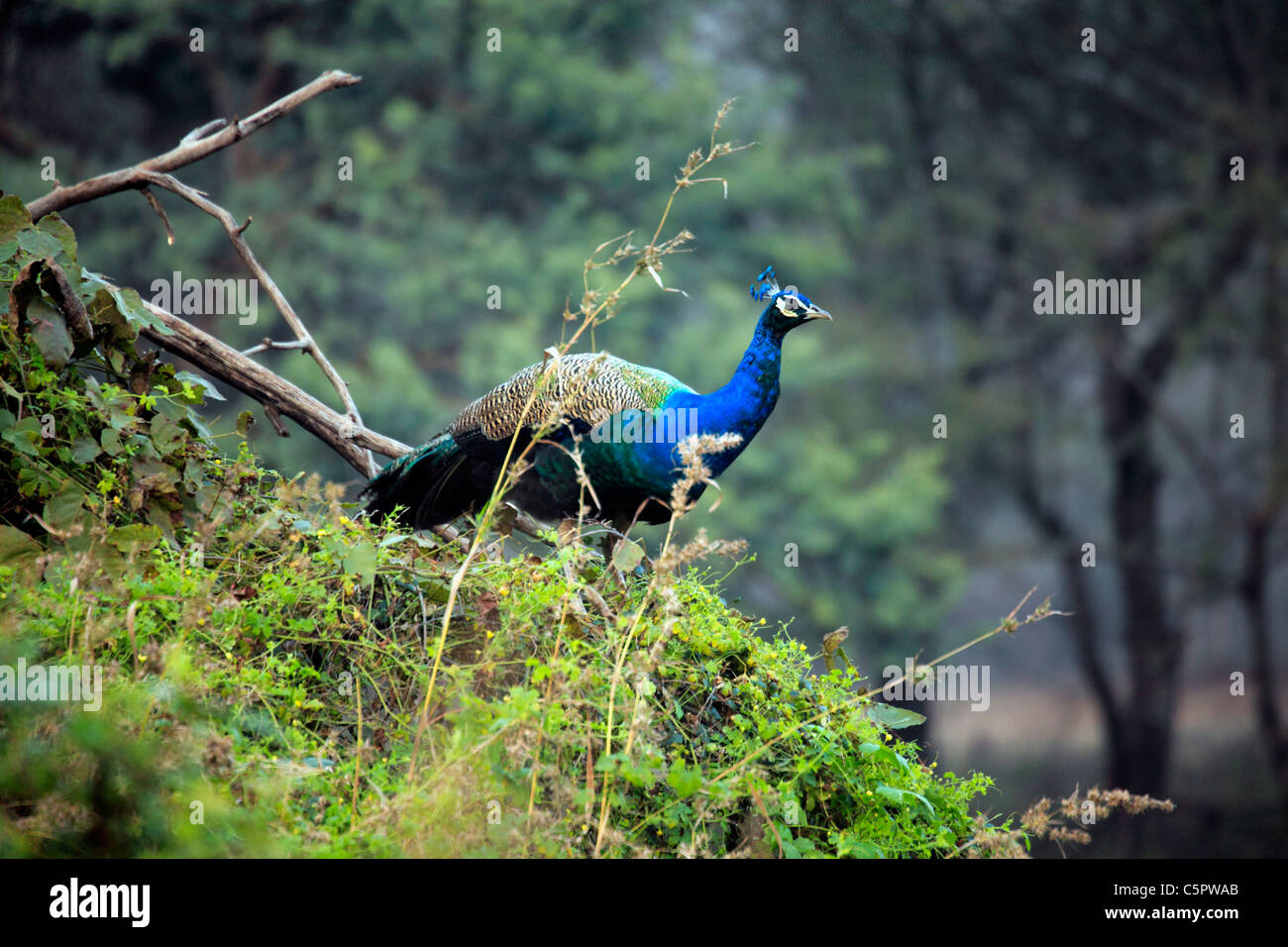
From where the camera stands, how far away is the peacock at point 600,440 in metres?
3.43

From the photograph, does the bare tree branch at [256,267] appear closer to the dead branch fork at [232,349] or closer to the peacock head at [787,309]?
the dead branch fork at [232,349]

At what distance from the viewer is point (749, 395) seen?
138 inches

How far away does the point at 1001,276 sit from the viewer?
11.9 m

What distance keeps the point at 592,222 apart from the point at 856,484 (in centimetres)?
346

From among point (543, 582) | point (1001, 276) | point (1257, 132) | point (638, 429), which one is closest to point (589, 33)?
point (1001, 276)

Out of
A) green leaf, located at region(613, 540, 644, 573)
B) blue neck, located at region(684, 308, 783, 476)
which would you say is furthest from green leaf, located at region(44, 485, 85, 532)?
blue neck, located at region(684, 308, 783, 476)

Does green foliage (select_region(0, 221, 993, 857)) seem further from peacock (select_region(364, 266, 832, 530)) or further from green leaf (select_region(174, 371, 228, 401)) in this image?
peacock (select_region(364, 266, 832, 530))

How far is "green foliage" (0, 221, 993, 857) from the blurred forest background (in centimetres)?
732

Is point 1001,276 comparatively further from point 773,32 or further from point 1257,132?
point 773,32

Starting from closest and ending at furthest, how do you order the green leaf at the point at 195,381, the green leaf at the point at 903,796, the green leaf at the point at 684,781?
the green leaf at the point at 684,781 < the green leaf at the point at 903,796 < the green leaf at the point at 195,381

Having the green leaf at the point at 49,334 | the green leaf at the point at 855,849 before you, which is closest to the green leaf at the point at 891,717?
the green leaf at the point at 855,849

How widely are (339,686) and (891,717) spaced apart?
1122 millimetres

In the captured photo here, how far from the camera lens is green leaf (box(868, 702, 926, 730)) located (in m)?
2.48

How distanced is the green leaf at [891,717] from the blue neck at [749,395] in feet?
3.63
